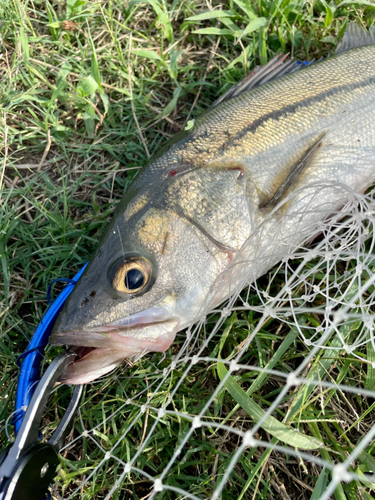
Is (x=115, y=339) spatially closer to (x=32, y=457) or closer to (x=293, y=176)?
(x=32, y=457)

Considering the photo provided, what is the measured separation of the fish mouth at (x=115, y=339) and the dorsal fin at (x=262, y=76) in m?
1.53

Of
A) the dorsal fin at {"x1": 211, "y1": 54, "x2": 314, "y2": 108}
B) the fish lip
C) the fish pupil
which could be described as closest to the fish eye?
the fish pupil

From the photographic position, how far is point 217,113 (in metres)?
2.40

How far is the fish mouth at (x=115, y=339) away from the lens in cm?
188

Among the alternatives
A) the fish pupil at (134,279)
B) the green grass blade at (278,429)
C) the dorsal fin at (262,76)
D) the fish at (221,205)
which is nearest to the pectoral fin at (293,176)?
the fish at (221,205)

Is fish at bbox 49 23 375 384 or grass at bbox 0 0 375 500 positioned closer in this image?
fish at bbox 49 23 375 384

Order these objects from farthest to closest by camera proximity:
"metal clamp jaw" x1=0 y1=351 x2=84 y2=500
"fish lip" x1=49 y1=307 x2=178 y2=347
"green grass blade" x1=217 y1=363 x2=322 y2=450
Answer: "green grass blade" x1=217 y1=363 x2=322 y2=450 < "fish lip" x1=49 y1=307 x2=178 y2=347 < "metal clamp jaw" x1=0 y1=351 x2=84 y2=500

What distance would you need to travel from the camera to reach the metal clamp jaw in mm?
1619

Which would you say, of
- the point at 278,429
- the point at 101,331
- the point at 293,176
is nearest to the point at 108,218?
the point at 101,331

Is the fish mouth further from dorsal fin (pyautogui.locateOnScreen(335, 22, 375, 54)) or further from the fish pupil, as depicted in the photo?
dorsal fin (pyautogui.locateOnScreen(335, 22, 375, 54))

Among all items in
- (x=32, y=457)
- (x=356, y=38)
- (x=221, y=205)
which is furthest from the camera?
(x=356, y=38)

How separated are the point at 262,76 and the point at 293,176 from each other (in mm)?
869

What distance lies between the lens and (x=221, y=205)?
211 centimetres

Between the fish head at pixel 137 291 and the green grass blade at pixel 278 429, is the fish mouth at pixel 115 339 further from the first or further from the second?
the green grass blade at pixel 278 429
